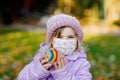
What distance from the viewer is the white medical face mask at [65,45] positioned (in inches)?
160

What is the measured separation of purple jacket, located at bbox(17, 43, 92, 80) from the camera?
400 cm

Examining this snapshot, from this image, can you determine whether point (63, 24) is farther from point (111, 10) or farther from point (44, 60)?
point (111, 10)

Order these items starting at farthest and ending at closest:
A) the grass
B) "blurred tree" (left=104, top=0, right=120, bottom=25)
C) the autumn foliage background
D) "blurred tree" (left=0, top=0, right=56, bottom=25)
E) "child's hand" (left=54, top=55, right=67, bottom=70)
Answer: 1. "blurred tree" (left=0, top=0, right=56, bottom=25)
2. "blurred tree" (left=104, top=0, right=120, bottom=25)
3. the autumn foliage background
4. the grass
5. "child's hand" (left=54, top=55, right=67, bottom=70)

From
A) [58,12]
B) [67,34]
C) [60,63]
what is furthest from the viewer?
[58,12]

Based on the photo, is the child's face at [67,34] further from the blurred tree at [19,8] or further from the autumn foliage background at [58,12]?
the blurred tree at [19,8]

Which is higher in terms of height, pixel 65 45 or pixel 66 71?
pixel 65 45

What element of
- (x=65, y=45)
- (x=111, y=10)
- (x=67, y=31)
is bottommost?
(x=111, y=10)

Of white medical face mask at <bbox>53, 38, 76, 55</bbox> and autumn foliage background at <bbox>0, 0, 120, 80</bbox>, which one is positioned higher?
white medical face mask at <bbox>53, 38, 76, 55</bbox>

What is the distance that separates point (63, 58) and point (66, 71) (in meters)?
0.10

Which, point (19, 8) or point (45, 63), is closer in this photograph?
point (45, 63)

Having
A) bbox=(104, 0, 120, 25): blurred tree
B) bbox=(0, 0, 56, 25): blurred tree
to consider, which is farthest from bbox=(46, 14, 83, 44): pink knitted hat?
bbox=(0, 0, 56, 25): blurred tree

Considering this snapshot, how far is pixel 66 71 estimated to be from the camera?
4004mm

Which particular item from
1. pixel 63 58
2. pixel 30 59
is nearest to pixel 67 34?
pixel 63 58

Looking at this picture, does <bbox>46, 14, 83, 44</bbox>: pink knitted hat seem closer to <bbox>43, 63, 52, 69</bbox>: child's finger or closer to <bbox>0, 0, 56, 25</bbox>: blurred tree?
<bbox>43, 63, 52, 69</bbox>: child's finger
